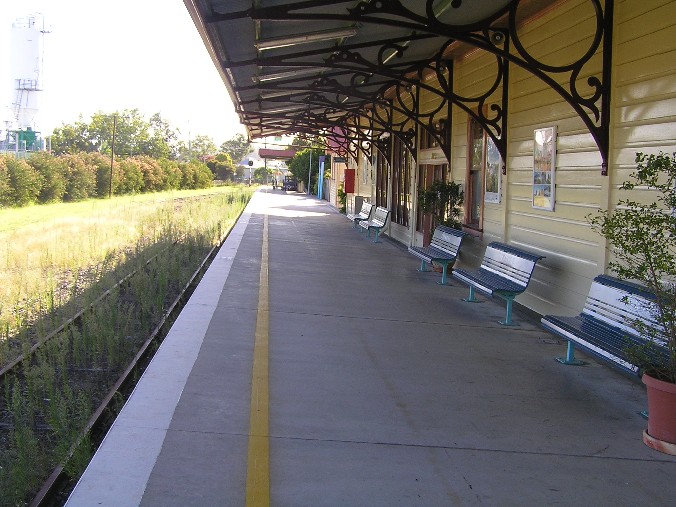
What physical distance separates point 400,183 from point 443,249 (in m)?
7.53

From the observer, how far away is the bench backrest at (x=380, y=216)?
747 inches

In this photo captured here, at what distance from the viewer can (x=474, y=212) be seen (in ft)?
41.1

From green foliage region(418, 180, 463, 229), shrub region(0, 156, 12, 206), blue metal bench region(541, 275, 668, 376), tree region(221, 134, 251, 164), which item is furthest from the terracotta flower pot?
tree region(221, 134, 251, 164)

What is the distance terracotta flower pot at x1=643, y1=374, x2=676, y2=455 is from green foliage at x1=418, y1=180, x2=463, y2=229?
7.85 meters

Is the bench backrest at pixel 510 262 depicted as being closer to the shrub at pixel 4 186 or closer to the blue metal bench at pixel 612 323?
the blue metal bench at pixel 612 323

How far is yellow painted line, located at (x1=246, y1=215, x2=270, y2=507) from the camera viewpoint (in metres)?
4.12

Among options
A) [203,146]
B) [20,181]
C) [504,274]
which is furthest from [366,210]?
[203,146]

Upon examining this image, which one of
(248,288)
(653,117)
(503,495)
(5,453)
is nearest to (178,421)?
(5,453)

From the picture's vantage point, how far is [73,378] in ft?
23.0

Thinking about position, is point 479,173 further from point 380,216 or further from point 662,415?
point 662,415

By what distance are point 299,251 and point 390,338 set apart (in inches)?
329

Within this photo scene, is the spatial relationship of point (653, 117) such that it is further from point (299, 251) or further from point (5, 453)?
point (299, 251)

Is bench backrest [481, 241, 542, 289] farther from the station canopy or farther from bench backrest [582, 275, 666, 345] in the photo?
bench backrest [582, 275, 666, 345]

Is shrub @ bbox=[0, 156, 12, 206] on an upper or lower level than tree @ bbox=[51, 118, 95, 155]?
lower
